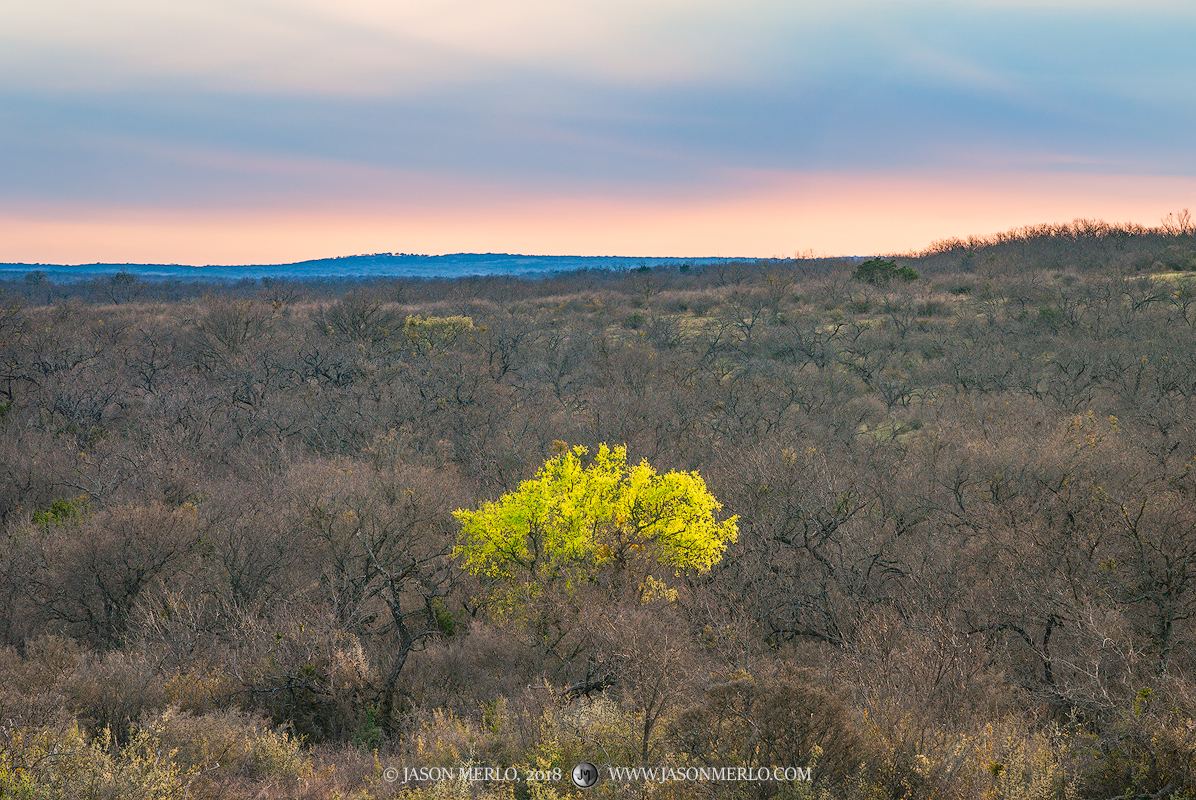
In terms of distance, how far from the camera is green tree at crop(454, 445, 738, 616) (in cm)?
1688

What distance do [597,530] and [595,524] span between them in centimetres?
25

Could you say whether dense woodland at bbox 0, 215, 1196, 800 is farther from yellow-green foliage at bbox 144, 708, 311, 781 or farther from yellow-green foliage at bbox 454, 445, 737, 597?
yellow-green foliage at bbox 454, 445, 737, 597

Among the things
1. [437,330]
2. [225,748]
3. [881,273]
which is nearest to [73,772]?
[225,748]

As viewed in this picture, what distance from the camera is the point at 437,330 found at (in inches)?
2544

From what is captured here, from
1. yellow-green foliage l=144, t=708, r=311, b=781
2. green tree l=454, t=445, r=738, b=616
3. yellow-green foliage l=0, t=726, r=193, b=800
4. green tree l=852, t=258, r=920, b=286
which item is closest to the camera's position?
yellow-green foliage l=0, t=726, r=193, b=800

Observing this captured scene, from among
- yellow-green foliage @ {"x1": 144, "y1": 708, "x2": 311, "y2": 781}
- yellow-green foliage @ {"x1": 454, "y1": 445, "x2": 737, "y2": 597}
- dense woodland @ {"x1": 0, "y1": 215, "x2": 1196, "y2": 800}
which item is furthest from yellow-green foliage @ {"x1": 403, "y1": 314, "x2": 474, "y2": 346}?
yellow-green foliage @ {"x1": 144, "y1": 708, "x2": 311, "y2": 781}

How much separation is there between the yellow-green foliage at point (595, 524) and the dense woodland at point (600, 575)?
30.2 inches

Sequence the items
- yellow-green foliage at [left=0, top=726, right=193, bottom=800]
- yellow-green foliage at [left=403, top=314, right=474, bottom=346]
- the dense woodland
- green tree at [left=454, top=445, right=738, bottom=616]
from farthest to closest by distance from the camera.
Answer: yellow-green foliage at [left=403, top=314, right=474, bottom=346] → green tree at [left=454, top=445, right=738, bottom=616] → the dense woodland → yellow-green foliage at [left=0, top=726, right=193, bottom=800]

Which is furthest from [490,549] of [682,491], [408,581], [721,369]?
[721,369]

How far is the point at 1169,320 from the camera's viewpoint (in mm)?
51094

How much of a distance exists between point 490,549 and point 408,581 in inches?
261

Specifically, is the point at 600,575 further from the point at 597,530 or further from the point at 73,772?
the point at 73,772

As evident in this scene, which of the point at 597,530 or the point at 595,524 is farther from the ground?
the point at 595,524

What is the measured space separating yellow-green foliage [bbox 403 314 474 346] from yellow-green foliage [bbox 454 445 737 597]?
43.7 m
